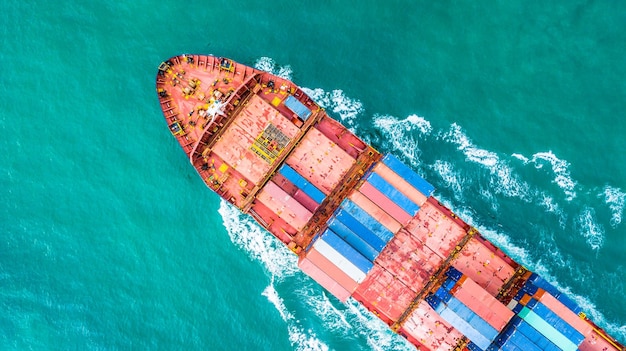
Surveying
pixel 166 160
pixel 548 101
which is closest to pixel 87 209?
pixel 166 160

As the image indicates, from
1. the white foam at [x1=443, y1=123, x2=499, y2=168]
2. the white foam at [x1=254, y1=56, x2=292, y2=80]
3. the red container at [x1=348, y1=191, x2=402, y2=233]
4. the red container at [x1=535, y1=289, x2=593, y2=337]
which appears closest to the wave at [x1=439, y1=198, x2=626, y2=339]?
the white foam at [x1=443, y1=123, x2=499, y2=168]

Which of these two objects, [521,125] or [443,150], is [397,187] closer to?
[443,150]

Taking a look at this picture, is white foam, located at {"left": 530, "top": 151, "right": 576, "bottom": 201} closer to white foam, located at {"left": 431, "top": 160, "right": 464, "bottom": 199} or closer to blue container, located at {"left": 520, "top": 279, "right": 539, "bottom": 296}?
white foam, located at {"left": 431, "top": 160, "right": 464, "bottom": 199}

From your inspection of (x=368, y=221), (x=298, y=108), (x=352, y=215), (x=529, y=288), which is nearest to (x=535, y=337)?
(x=529, y=288)

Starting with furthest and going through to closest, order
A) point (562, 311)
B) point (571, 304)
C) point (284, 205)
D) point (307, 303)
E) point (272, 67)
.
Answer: point (307, 303)
point (272, 67)
point (284, 205)
point (571, 304)
point (562, 311)

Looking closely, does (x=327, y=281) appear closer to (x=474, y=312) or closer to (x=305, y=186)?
(x=305, y=186)
